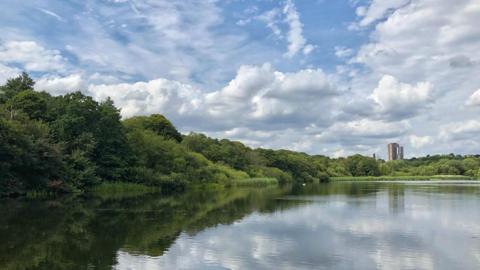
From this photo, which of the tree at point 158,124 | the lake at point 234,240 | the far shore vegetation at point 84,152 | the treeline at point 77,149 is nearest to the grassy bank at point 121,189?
the far shore vegetation at point 84,152

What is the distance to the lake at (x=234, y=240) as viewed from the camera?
47.9 ft

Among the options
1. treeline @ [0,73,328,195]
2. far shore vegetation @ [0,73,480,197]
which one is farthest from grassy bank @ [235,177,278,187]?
treeline @ [0,73,328,195]

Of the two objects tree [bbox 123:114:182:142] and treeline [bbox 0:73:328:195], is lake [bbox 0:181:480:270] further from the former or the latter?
tree [bbox 123:114:182:142]

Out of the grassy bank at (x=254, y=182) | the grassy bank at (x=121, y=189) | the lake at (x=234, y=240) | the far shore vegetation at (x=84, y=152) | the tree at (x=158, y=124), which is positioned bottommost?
the lake at (x=234, y=240)

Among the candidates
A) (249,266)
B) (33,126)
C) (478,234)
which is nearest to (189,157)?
(33,126)

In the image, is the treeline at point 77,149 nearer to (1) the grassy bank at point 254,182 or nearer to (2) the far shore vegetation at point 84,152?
(2) the far shore vegetation at point 84,152

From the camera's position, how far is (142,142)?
65.3 metres

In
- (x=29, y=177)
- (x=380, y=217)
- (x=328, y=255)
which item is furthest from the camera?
(x=29, y=177)

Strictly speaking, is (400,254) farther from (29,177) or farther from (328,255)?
(29,177)

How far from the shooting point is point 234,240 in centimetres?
1891

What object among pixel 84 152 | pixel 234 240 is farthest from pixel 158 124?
pixel 234 240

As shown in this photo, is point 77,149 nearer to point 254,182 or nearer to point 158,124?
point 158,124

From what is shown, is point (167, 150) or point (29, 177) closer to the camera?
point (29, 177)

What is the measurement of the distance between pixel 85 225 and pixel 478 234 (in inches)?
755
